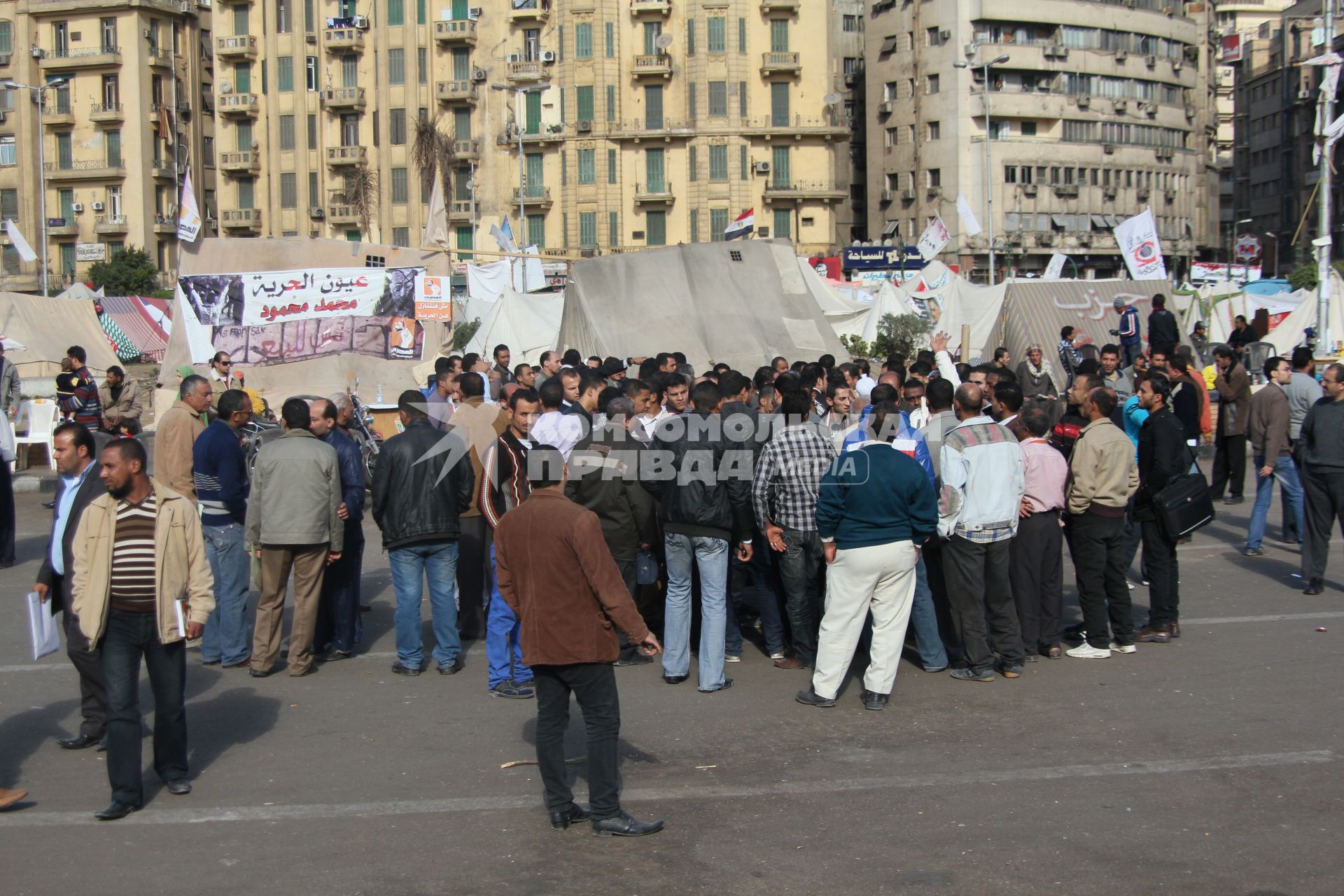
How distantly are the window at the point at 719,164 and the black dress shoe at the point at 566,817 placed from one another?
5694cm

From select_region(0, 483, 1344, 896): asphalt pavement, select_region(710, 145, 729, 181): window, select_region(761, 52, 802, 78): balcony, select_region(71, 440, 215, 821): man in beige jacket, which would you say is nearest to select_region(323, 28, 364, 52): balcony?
select_region(710, 145, 729, 181): window

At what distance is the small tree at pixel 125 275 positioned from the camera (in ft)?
201

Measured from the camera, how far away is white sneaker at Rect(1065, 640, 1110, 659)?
26.7ft

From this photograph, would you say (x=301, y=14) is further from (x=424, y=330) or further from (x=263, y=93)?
(x=424, y=330)

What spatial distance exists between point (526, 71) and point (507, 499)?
186ft

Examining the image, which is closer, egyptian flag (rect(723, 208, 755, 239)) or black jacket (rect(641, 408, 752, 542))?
black jacket (rect(641, 408, 752, 542))

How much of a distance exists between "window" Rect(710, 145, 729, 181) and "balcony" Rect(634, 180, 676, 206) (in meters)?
2.13

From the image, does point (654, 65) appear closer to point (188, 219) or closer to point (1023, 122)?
point (1023, 122)

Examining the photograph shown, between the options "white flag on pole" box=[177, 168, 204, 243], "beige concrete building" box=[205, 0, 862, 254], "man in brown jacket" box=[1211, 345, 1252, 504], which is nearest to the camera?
"man in brown jacket" box=[1211, 345, 1252, 504]

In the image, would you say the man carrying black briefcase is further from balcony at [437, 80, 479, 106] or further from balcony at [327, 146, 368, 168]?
balcony at [327, 146, 368, 168]

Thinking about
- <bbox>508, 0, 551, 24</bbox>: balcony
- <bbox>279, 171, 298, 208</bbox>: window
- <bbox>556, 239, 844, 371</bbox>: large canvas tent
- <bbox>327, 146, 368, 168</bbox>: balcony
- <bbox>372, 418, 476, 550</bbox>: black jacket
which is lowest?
<bbox>372, 418, 476, 550</bbox>: black jacket

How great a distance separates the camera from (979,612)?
302 inches

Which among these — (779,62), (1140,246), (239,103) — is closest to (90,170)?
(239,103)

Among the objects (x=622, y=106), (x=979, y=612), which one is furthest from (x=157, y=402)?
(x=622, y=106)
